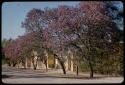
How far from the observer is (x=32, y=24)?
1237cm

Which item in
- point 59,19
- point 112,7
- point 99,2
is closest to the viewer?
point 99,2

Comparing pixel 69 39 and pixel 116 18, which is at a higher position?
pixel 116 18

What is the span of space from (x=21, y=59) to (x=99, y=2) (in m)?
3.70

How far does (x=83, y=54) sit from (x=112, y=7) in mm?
1909

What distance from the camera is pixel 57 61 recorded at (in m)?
12.7

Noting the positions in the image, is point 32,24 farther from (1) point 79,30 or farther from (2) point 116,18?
(2) point 116,18

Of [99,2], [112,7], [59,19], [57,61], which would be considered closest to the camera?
[99,2]

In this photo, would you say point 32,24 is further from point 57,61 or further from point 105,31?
point 105,31

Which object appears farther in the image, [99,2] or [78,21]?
[78,21]

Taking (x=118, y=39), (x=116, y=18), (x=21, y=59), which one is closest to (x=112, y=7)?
(x=116, y=18)

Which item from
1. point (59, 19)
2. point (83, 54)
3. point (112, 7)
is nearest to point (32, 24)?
point (59, 19)

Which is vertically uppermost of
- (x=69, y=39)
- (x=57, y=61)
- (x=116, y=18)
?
(x=116, y=18)

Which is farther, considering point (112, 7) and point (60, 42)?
point (60, 42)

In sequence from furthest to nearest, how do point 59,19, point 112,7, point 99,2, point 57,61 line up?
point 57,61 → point 59,19 → point 112,7 → point 99,2
